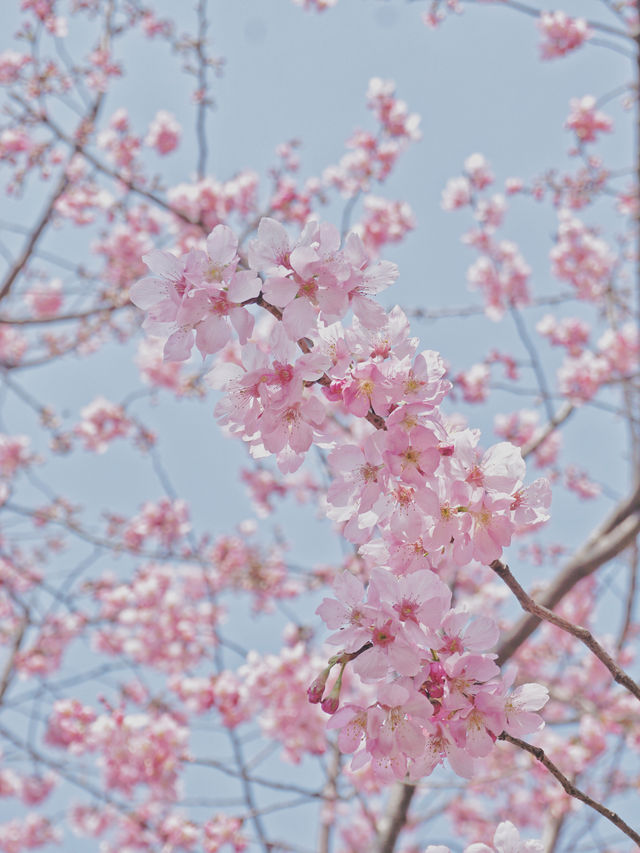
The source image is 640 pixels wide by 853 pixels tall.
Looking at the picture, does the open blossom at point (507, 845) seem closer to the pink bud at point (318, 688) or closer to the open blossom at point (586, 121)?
the pink bud at point (318, 688)

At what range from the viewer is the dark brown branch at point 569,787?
4.25 ft

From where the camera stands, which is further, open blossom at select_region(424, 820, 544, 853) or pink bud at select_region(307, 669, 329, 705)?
open blossom at select_region(424, 820, 544, 853)

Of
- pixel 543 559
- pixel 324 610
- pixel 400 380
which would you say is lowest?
pixel 324 610

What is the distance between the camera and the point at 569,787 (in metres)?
1.32

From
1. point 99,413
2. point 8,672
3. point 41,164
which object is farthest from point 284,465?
point 99,413

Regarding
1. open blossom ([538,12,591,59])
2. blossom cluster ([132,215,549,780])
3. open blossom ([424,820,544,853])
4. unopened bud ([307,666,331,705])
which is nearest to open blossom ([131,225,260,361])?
blossom cluster ([132,215,549,780])

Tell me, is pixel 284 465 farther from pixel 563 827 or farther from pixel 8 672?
pixel 8 672

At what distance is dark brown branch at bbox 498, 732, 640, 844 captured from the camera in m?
1.30

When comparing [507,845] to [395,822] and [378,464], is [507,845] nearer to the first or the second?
[378,464]

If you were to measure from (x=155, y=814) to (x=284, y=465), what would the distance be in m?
4.86

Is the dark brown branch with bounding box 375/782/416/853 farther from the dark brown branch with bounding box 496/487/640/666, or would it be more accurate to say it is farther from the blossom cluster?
the blossom cluster

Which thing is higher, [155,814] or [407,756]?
[155,814]

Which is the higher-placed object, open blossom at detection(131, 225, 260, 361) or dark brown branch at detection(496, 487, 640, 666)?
dark brown branch at detection(496, 487, 640, 666)

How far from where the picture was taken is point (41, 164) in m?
4.86
